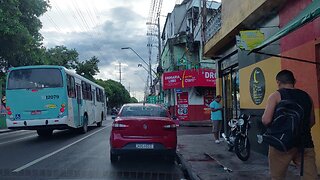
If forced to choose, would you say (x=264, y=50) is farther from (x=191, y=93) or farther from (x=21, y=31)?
(x=191, y=93)

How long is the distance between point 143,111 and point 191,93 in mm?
20802

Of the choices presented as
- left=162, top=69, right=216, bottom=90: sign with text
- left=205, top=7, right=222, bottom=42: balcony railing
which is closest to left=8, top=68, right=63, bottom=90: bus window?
left=205, top=7, right=222, bottom=42: balcony railing

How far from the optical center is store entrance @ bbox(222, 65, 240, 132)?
14.1 metres

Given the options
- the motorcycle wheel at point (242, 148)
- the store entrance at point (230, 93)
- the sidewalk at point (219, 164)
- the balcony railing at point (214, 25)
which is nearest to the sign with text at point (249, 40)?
the sidewalk at point (219, 164)

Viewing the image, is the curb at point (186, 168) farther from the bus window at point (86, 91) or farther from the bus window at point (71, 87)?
the bus window at point (86, 91)

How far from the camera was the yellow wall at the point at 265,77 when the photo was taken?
31.8 feet

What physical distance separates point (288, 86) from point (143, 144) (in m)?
5.30

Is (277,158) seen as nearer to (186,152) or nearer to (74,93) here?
(186,152)

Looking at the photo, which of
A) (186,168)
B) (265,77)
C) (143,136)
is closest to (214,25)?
(265,77)

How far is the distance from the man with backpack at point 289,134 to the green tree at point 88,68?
167ft

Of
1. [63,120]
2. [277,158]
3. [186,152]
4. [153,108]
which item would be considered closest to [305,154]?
[277,158]

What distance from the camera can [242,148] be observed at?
1015 centimetres

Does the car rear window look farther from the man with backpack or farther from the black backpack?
the black backpack

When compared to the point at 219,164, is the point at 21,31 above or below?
above
